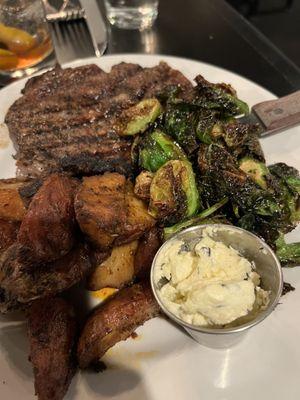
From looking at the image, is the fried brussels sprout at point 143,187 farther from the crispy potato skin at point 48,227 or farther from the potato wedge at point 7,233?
the potato wedge at point 7,233

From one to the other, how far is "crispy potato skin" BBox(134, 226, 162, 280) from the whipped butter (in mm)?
221

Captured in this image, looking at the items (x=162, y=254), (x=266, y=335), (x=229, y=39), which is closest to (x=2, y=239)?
(x=162, y=254)

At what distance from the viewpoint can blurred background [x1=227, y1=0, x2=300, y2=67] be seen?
5.75m

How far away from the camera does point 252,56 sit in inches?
177

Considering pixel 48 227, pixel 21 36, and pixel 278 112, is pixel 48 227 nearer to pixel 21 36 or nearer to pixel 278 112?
pixel 278 112

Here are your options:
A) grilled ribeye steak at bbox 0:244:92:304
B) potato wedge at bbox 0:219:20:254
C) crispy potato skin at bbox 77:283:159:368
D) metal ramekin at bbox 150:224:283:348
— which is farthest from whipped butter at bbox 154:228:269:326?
potato wedge at bbox 0:219:20:254

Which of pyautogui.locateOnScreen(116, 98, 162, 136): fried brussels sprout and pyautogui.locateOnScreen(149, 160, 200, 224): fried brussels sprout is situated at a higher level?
pyautogui.locateOnScreen(116, 98, 162, 136): fried brussels sprout

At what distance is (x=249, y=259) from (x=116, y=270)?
2.55 ft

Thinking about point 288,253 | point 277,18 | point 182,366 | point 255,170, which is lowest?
point 277,18

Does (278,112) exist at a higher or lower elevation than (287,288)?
higher

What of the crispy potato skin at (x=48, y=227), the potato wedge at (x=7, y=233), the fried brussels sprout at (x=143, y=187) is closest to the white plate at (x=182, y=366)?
the potato wedge at (x=7, y=233)

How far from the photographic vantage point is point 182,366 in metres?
2.31

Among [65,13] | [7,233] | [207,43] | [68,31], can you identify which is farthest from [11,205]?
[207,43]

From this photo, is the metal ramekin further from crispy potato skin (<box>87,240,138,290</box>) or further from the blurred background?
the blurred background
